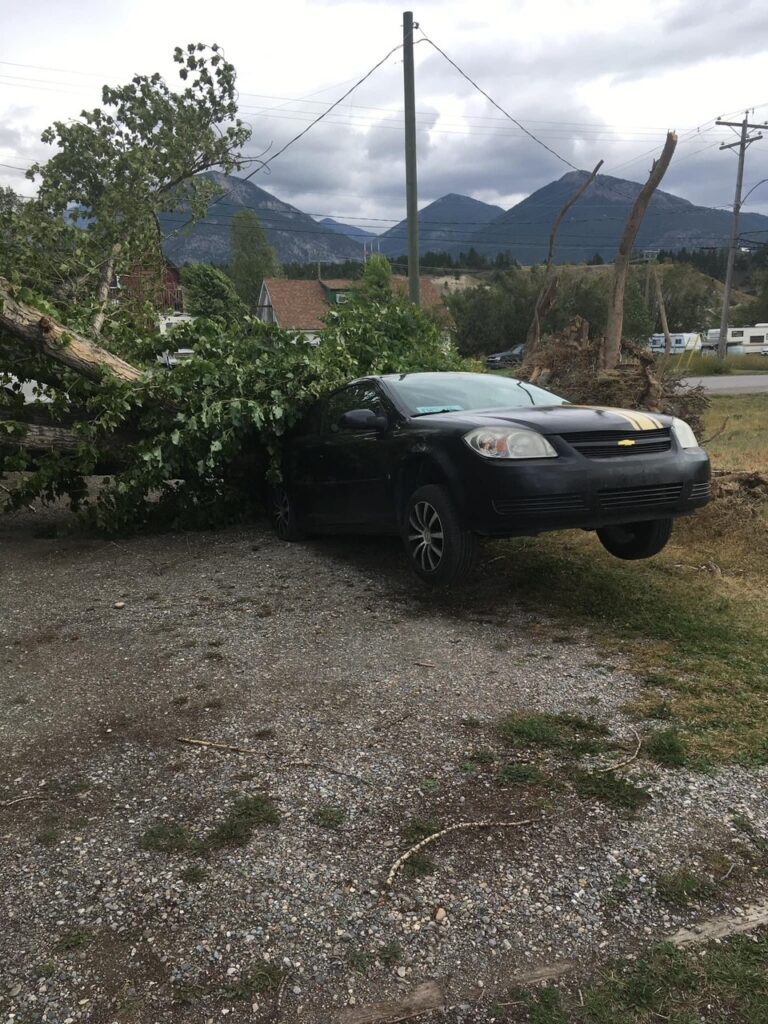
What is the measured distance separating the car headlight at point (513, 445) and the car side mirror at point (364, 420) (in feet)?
3.74

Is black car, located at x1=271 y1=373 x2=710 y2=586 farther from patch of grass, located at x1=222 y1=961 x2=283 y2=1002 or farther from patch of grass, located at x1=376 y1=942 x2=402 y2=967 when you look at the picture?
patch of grass, located at x1=222 y1=961 x2=283 y2=1002

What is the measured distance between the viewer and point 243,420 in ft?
23.1

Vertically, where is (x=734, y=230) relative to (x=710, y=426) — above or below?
above

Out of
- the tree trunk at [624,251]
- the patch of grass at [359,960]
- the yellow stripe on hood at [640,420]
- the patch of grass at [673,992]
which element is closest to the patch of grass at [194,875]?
the patch of grass at [359,960]

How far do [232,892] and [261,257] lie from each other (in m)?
82.3

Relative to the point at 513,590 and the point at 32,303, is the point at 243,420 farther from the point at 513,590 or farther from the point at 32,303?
the point at 513,590

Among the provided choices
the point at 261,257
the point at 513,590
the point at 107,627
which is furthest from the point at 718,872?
the point at 261,257

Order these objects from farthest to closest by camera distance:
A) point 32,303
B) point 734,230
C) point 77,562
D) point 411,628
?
1. point 734,230
2. point 32,303
3. point 77,562
4. point 411,628

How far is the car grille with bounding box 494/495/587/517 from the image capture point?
435 centimetres

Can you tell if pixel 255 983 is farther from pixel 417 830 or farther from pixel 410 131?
pixel 410 131

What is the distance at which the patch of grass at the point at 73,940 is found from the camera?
2.16 meters

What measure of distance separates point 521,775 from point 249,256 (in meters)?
81.3

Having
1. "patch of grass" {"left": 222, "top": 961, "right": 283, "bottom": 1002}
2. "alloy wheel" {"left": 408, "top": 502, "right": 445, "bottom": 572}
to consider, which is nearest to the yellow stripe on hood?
"alloy wheel" {"left": 408, "top": 502, "right": 445, "bottom": 572}

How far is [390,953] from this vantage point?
2.12m
